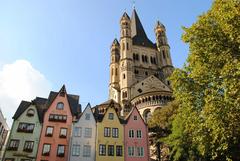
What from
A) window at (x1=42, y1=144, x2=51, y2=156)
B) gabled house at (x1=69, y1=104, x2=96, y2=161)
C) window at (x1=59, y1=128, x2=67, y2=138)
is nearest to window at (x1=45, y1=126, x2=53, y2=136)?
window at (x1=59, y1=128, x2=67, y2=138)

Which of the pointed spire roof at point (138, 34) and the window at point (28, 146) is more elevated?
the pointed spire roof at point (138, 34)

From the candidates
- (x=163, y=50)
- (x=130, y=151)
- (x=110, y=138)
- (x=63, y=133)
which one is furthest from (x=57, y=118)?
(x=163, y=50)

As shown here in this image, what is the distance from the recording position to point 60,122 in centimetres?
3164

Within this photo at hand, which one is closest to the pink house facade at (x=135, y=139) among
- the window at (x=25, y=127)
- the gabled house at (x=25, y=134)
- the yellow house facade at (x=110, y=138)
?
the yellow house facade at (x=110, y=138)

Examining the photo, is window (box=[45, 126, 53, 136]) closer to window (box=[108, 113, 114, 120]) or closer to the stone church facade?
window (box=[108, 113, 114, 120])

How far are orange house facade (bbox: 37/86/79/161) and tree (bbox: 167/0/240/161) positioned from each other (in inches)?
707

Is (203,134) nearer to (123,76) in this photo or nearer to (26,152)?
(26,152)

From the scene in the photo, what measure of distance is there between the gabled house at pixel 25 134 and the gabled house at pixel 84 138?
4.94 metres

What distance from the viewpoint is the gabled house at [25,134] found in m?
27.8

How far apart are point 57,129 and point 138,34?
240 feet

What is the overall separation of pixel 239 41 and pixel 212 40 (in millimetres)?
2572

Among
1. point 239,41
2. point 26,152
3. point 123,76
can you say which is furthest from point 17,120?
point 123,76

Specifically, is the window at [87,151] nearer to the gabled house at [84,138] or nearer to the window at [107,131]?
the gabled house at [84,138]

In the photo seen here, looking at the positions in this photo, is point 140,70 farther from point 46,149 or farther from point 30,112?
point 46,149
